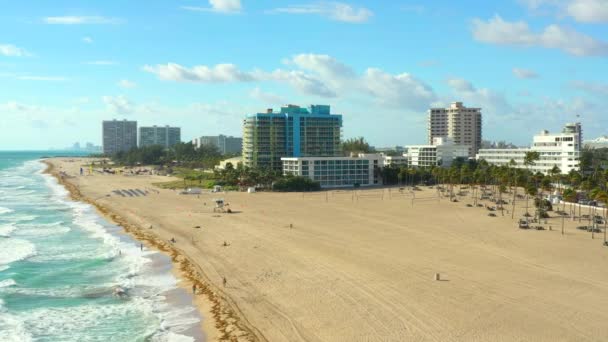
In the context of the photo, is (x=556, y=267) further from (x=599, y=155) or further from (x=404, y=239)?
(x=599, y=155)

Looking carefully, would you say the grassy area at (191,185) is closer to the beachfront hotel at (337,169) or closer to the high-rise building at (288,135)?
the high-rise building at (288,135)

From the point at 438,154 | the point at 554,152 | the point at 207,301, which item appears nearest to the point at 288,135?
the point at 438,154

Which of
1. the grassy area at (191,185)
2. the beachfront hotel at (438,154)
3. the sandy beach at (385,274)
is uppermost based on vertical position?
the beachfront hotel at (438,154)

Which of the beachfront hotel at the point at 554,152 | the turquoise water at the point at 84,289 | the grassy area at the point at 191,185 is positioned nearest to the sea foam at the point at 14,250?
the turquoise water at the point at 84,289

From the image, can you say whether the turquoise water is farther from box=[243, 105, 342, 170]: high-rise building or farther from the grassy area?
box=[243, 105, 342, 170]: high-rise building

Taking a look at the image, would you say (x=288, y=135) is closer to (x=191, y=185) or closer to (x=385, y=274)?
(x=191, y=185)

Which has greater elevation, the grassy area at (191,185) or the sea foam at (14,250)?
the grassy area at (191,185)
